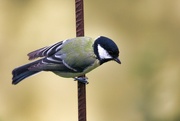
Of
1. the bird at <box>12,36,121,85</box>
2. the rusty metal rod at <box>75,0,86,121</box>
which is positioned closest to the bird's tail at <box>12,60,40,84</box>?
the bird at <box>12,36,121,85</box>

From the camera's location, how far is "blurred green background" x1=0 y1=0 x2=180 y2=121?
3.34 metres

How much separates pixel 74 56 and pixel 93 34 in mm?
1004

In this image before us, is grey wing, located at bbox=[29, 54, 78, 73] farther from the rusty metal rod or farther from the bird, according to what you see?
the rusty metal rod

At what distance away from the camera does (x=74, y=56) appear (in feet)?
7.57

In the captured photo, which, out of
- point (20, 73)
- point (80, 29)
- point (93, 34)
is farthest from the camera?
point (93, 34)

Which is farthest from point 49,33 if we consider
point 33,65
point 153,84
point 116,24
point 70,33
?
point 33,65

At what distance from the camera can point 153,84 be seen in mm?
3158

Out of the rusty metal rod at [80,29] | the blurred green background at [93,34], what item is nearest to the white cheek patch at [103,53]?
the rusty metal rod at [80,29]

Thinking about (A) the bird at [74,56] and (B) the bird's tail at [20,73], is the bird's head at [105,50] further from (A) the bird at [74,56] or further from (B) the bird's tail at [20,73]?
(B) the bird's tail at [20,73]

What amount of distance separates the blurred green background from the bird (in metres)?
0.97

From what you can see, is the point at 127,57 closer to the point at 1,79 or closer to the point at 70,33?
the point at 70,33

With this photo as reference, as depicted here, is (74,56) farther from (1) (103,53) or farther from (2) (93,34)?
(2) (93,34)

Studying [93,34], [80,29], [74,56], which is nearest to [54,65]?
[74,56]

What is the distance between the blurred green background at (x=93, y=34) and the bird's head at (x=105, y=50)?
3.23 feet
